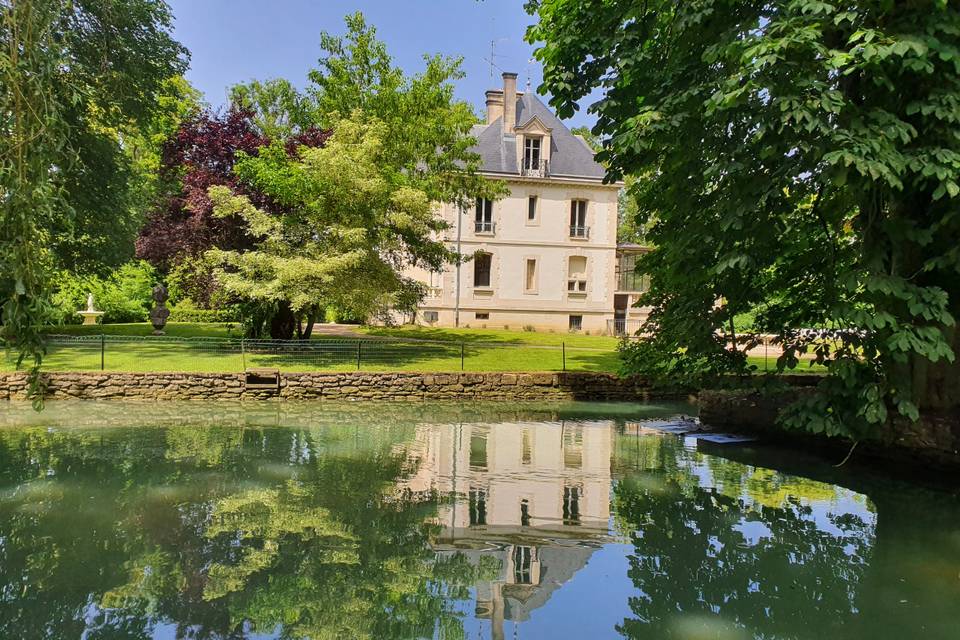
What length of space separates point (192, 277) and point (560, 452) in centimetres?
1343

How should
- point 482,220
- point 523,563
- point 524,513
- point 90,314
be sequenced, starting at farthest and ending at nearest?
point 482,220 → point 90,314 → point 524,513 → point 523,563

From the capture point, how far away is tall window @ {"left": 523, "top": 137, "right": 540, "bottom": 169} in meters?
32.4

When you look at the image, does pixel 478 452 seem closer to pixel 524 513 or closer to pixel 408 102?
pixel 524 513

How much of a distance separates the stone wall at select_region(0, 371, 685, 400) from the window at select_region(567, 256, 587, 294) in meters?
16.6

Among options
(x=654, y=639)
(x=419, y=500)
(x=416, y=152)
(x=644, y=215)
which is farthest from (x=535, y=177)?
(x=654, y=639)

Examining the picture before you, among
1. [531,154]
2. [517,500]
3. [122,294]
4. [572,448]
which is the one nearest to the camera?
[517,500]

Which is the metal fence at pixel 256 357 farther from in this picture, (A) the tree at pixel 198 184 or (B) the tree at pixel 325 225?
(A) the tree at pixel 198 184

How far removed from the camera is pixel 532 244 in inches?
1275

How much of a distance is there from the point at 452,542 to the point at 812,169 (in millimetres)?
5741

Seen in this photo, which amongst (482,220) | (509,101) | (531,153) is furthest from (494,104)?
(482,220)

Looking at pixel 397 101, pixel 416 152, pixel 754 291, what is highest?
pixel 397 101

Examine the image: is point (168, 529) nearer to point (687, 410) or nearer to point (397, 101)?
point (687, 410)

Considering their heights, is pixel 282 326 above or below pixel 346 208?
below

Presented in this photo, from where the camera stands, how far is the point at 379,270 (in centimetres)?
1773
